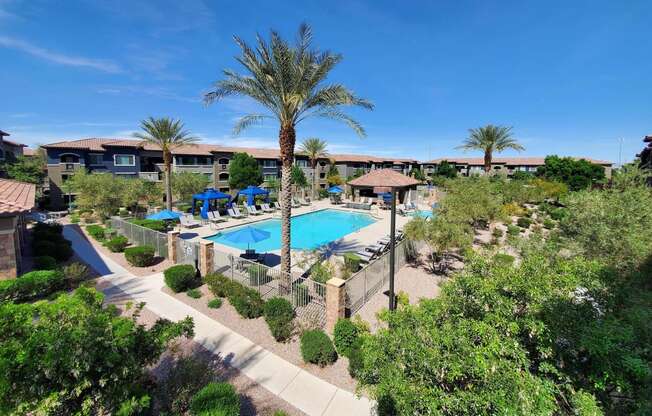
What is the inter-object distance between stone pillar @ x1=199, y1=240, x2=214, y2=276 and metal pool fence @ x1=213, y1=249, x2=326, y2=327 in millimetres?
411

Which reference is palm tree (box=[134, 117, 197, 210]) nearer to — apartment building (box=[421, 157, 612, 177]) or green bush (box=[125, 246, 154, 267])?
green bush (box=[125, 246, 154, 267])

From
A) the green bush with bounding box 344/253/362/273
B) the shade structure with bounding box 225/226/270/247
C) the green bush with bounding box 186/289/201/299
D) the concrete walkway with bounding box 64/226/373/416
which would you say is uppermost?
the shade structure with bounding box 225/226/270/247

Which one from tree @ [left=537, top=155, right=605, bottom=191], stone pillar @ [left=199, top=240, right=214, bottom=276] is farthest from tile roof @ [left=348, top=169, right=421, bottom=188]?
tree @ [left=537, top=155, right=605, bottom=191]

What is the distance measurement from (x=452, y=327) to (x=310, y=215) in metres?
29.5

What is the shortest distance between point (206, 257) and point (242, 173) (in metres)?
33.2

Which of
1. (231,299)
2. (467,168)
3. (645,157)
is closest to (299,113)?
(231,299)

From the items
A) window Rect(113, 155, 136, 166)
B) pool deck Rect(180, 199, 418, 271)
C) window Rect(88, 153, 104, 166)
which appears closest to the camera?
pool deck Rect(180, 199, 418, 271)

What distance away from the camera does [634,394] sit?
384 centimetres

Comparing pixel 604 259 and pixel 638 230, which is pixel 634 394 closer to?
pixel 604 259

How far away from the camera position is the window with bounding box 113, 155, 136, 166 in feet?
128

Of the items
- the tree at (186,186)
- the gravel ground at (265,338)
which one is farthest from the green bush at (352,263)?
the tree at (186,186)

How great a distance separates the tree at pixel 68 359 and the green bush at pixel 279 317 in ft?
14.7

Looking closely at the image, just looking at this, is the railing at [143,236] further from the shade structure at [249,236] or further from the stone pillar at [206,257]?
the shade structure at [249,236]

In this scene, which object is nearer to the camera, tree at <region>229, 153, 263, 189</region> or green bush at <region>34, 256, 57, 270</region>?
green bush at <region>34, 256, 57, 270</region>
